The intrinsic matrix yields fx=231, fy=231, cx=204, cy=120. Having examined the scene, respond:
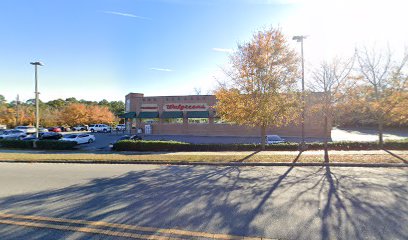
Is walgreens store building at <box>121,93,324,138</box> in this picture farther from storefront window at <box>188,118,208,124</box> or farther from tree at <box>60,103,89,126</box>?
tree at <box>60,103,89,126</box>

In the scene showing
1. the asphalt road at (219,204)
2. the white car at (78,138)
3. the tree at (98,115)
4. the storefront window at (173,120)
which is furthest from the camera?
the tree at (98,115)

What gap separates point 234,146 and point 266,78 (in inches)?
215

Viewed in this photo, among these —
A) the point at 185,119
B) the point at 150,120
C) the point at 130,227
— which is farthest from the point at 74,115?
the point at 130,227

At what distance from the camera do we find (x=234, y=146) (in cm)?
1661

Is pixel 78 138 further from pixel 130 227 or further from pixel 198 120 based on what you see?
pixel 130 227

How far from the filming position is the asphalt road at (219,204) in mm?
3811

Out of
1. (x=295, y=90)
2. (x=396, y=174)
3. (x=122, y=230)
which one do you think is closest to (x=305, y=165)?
(x=396, y=174)

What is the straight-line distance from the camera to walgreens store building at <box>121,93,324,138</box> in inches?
1196

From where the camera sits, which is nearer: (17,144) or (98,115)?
(17,144)

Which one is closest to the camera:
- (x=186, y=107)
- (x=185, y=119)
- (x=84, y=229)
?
(x=84, y=229)

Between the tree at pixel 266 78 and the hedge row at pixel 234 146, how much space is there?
8.65 ft

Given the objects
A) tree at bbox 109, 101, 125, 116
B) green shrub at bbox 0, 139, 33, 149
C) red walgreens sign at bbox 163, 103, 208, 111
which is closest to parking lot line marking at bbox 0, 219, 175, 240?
green shrub at bbox 0, 139, 33, 149

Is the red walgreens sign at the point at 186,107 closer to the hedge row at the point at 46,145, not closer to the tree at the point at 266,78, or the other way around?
the hedge row at the point at 46,145

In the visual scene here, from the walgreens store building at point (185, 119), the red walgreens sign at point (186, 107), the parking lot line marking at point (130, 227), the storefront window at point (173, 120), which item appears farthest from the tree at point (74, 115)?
the parking lot line marking at point (130, 227)
